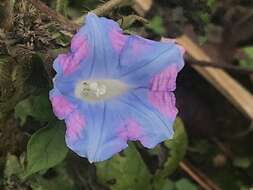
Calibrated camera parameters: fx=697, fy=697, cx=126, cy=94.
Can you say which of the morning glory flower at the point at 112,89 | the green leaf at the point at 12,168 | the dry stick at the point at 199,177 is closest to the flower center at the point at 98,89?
the morning glory flower at the point at 112,89

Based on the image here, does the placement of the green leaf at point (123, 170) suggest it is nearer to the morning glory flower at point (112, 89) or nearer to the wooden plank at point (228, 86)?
the morning glory flower at point (112, 89)

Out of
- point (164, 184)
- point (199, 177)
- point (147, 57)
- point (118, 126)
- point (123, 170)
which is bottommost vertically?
point (199, 177)

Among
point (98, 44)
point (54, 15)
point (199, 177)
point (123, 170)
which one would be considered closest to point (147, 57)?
point (98, 44)

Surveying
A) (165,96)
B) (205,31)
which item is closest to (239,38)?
(205,31)

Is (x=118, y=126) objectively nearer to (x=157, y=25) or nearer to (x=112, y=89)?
(x=112, y=89)

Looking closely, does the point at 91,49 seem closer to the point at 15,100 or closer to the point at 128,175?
the point at 15,100

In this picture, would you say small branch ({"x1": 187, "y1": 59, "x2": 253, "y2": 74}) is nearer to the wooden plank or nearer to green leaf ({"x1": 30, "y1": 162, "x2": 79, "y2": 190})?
the wooden plank
